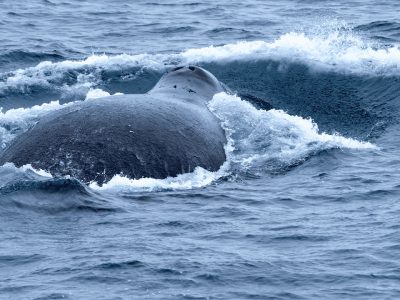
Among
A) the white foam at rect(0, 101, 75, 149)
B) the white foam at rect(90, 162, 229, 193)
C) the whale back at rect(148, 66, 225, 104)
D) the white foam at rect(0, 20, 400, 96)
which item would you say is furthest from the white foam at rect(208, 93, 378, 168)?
the white foam at rect(0, 20, 400, 96)

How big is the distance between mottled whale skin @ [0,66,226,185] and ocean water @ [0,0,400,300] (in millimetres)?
339

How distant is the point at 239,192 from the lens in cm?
1288

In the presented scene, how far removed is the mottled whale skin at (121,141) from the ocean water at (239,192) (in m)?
0.34

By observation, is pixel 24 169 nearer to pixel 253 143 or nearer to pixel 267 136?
pixel 253 143

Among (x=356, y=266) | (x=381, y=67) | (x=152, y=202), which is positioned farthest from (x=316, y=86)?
(x=356, y=266)

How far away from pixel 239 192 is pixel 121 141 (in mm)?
2615

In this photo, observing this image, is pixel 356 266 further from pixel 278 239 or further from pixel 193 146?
pixel 193 146

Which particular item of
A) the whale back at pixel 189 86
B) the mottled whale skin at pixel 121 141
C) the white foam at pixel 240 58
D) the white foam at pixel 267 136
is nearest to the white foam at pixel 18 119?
the white foam at pixel 240 58

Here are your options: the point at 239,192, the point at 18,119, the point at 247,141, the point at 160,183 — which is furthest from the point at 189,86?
the point at 160,183

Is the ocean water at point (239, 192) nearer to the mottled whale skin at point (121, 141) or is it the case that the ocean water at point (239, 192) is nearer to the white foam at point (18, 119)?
the white foam at point (18, 119)

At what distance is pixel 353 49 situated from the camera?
26.2 m

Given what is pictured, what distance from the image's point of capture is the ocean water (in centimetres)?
872

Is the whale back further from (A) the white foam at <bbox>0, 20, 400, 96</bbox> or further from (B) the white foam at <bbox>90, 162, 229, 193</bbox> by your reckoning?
(A) the white foam at <bbox>0, 20, 400, 96</bbox>

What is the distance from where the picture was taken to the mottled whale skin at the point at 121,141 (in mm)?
12156
